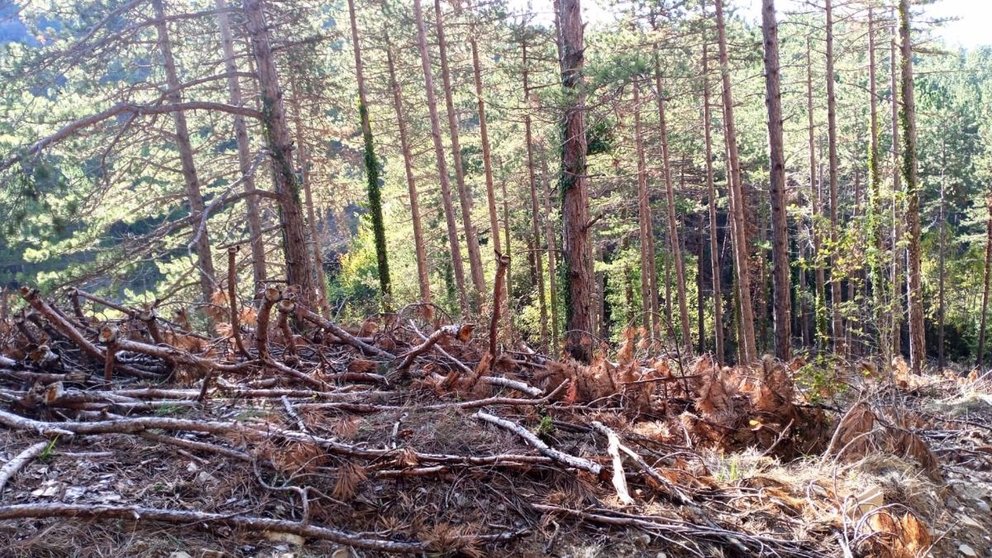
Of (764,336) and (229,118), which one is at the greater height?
(229,118)

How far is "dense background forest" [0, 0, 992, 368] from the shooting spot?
7074mm

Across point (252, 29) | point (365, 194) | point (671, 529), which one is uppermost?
point (252, 29)

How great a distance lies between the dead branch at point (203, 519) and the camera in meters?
2.44

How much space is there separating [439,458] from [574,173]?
576 cm

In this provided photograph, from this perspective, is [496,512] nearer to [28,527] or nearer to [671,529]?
[671,529]

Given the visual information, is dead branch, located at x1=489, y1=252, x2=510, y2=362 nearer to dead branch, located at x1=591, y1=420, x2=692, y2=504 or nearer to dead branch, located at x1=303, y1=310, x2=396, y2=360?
dead branch, located at x1=303, y1=310, x2=396, y2=360

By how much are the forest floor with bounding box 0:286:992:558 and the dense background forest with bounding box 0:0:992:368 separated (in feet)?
3.16

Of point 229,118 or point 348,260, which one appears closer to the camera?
point 229,118

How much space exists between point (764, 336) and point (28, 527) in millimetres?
27270

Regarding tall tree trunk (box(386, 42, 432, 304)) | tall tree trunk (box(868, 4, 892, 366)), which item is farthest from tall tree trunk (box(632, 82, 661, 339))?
tall tree trunk (box(868, 4, 892, 366))

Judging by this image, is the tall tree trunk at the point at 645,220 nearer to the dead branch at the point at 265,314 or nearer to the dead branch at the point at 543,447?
the dead branch at the point at 543,447

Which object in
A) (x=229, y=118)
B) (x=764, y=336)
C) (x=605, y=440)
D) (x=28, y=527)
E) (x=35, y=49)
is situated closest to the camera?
(x=28, y=527)

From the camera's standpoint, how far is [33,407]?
3.42m

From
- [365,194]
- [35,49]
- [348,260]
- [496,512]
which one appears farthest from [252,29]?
[348,260]
